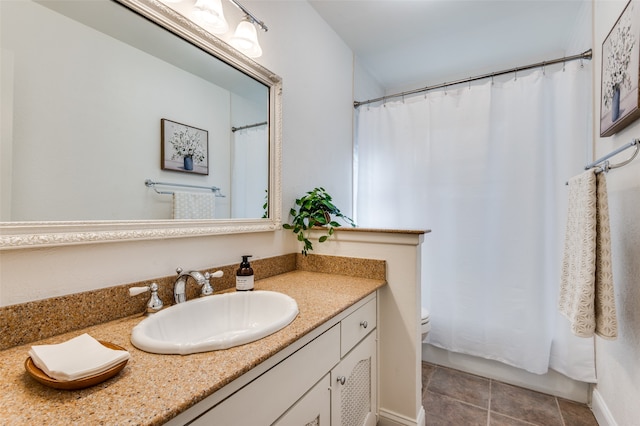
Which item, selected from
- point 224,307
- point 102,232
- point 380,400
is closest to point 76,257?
point 102,232

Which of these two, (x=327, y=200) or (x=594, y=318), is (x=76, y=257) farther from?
(x=594, y=318)

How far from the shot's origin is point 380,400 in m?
1.41

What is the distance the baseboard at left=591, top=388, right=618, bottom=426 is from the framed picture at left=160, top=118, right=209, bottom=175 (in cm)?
223

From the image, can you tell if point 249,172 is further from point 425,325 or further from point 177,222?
point 425,325

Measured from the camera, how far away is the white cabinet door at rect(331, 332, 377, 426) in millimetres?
1020

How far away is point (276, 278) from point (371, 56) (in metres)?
2.00

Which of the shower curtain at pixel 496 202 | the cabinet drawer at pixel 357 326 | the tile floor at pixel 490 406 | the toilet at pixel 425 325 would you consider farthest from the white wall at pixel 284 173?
the tile floor at pixel 490 406

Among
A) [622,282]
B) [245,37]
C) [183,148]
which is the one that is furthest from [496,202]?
[183,148]

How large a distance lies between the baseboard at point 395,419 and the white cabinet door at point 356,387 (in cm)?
5

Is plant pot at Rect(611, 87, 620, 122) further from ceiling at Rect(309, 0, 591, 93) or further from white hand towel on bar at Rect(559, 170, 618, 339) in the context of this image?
ceiling at Rect(309, 0, 591, 93)

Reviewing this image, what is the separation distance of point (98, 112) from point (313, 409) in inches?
44.4

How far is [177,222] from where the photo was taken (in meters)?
1.09

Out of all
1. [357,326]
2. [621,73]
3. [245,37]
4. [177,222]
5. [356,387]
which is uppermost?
[245,37]

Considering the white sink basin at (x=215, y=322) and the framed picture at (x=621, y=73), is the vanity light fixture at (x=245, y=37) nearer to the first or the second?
the white sink basin at (x=215, y=322)
